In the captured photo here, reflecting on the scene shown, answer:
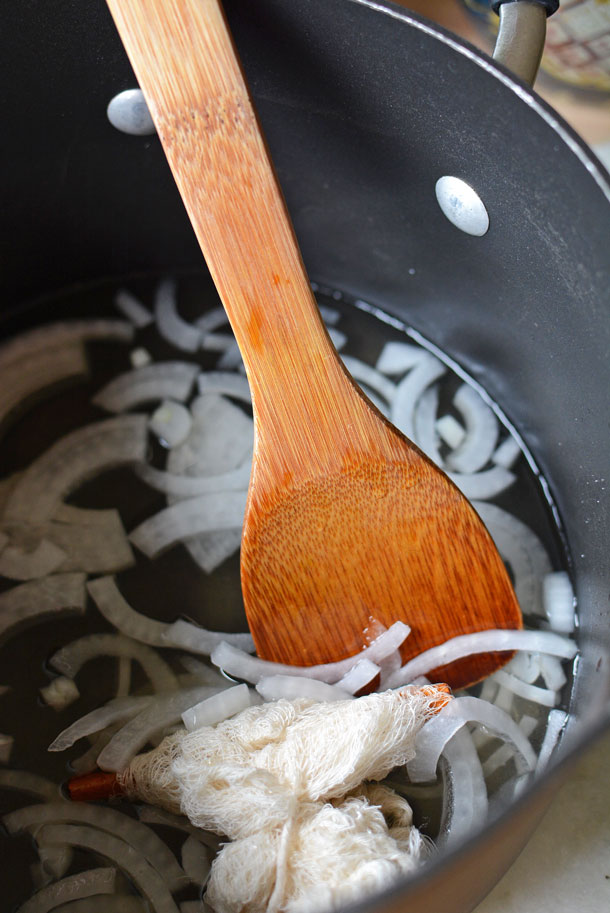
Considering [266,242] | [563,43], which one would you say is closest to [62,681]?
[266,242]

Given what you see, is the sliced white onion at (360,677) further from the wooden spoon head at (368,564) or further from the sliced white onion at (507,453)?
the sliced white onion at (507,453)

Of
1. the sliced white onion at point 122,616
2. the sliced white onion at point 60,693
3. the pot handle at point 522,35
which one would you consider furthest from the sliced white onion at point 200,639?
the pot handle at point 522,35

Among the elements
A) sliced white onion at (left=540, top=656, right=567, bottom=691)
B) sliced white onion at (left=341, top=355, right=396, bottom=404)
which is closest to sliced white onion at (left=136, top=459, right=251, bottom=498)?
sliced white onion at (left=341, top=355, right=396, bottom=404)

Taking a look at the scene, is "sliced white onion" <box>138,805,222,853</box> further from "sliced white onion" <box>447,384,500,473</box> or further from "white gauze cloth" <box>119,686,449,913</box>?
"sliced white onion" <box>447,384,500,473</box>

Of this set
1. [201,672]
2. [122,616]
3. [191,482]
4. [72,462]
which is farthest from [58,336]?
[201,672]

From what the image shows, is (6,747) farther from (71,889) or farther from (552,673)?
(552,673)
